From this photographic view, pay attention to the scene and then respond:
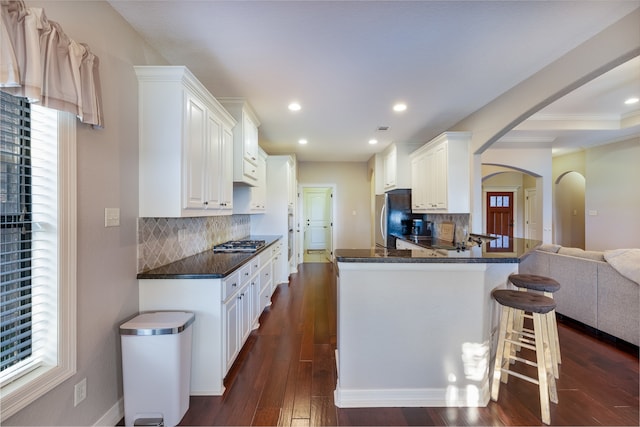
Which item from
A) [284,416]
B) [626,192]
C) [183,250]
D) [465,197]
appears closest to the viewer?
[284,416]

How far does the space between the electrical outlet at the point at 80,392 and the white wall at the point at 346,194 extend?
18.6 ft

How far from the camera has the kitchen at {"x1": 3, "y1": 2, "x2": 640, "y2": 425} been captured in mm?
1452

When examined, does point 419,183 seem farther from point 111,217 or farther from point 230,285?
point 111,217

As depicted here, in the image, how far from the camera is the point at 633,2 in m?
1.61

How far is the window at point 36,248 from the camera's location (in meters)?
1.20

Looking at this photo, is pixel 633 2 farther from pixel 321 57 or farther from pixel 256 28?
pixel 256 28

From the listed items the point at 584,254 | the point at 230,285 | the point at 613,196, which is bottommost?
the point at 230,285

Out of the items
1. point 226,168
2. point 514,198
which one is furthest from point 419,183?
point 514,198

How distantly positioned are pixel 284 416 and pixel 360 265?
1096 mm

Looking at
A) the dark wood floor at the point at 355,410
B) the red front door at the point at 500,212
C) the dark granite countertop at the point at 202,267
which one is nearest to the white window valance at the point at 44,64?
the dark granite countertop at the point at 202,267

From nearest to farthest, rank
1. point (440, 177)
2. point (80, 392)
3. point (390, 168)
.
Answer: point (80, 392), point (440, 177), point (390, 168)

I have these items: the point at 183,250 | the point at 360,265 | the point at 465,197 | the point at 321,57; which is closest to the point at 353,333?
the point at 360,265

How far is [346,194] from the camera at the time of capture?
6.91 meters

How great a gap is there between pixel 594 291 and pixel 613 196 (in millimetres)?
3903
